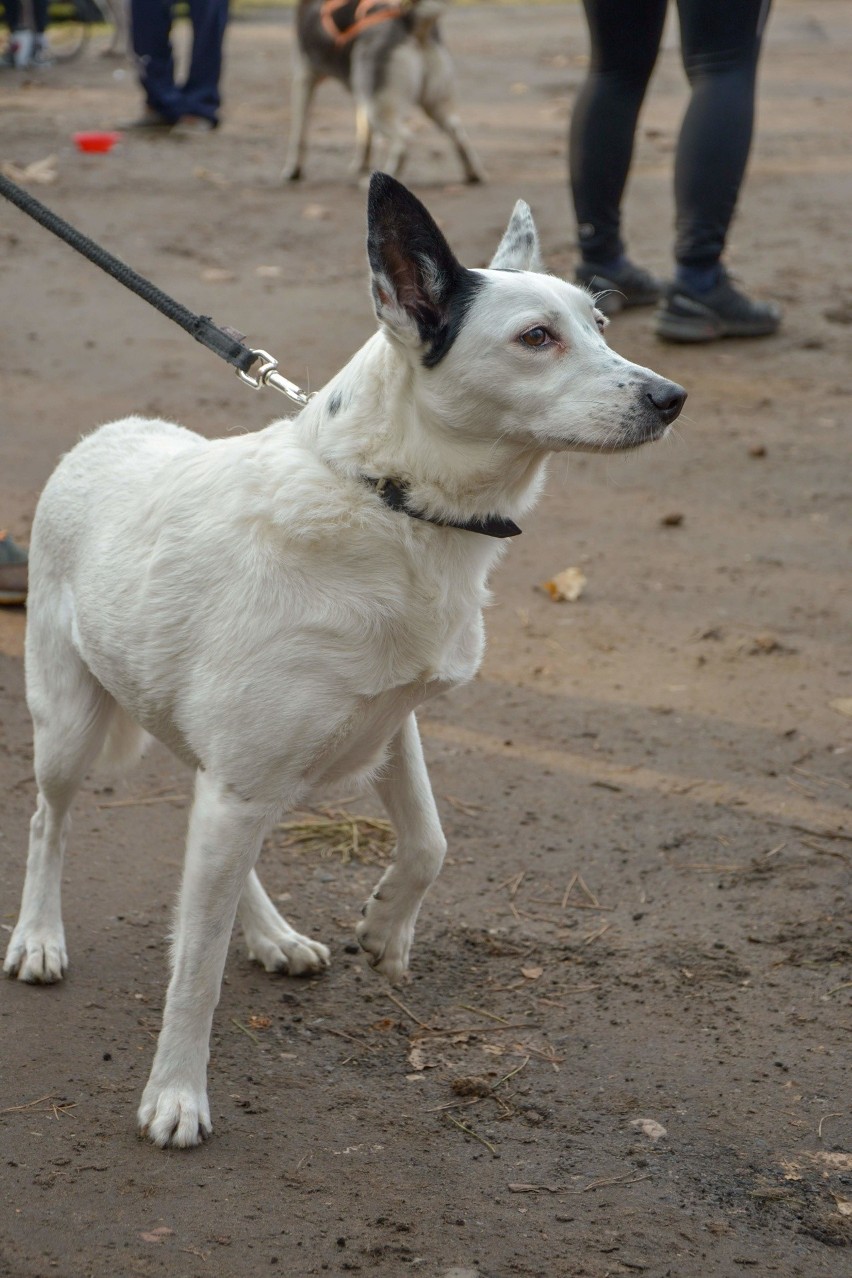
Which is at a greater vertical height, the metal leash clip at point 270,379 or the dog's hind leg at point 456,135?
the metal leash clip at point 270,379

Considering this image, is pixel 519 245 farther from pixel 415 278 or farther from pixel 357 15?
pixel 357 15

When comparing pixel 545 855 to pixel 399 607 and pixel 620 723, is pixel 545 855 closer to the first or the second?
pixel 620 723

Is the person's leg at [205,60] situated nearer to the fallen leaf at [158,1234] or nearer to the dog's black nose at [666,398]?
the dog's black nose at [666,398]

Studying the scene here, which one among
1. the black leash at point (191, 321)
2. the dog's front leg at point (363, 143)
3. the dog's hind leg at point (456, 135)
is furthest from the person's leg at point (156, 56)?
the black leash at point (191, 321)

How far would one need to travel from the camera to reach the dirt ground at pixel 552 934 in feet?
7.95

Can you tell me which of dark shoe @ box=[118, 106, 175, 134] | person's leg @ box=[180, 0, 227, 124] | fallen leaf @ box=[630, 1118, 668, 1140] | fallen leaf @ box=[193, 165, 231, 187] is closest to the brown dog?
fallen leaf @ box=[193, 165, 231, 187]

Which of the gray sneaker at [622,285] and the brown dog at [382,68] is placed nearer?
the gray sneaker at [622,285]

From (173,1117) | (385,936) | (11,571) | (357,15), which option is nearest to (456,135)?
(357,15)

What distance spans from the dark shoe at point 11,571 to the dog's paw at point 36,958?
1.92m

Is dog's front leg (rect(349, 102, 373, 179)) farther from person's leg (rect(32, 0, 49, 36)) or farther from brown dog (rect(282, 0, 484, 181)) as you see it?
person's leg (rect(32, 0, 49, 36))

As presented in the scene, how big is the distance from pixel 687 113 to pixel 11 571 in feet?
12.1

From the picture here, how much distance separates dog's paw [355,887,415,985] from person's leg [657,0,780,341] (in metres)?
4.42

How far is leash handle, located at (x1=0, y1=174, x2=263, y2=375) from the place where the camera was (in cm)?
305

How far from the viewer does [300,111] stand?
10.6 m
